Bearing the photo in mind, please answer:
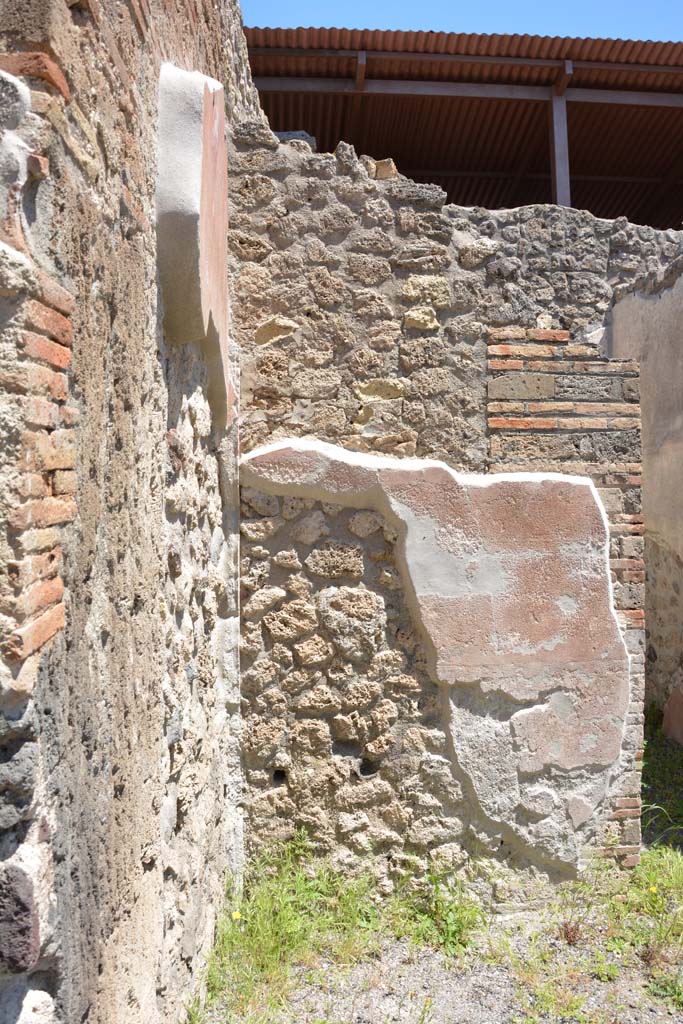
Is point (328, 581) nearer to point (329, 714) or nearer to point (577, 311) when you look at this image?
point (329, 714)

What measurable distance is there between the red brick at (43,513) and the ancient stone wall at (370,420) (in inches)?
68.4

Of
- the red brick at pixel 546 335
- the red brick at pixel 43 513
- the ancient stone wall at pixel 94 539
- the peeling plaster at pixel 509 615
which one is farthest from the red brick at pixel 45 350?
the red brick at pixel 546 335

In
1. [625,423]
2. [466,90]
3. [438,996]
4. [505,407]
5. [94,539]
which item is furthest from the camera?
[466,90]

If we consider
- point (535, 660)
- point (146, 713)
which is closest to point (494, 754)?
point (535, 660)

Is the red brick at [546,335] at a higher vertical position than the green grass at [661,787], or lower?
higher

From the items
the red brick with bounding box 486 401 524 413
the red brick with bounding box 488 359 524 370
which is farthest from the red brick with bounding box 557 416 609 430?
the red brick with bounding box 488 359 524 370

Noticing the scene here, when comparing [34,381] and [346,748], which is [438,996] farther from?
[34,381]

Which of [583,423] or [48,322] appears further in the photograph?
[583,423]

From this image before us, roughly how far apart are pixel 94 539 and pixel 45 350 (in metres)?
0.39

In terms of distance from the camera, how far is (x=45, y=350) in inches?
46.9

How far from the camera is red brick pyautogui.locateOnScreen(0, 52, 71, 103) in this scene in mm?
1166

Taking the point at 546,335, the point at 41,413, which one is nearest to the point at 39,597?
the point at 41,413

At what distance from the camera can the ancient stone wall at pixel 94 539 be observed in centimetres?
113

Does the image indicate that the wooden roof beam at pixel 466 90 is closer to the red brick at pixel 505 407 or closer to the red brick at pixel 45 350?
the red brick at pixel 505 407
